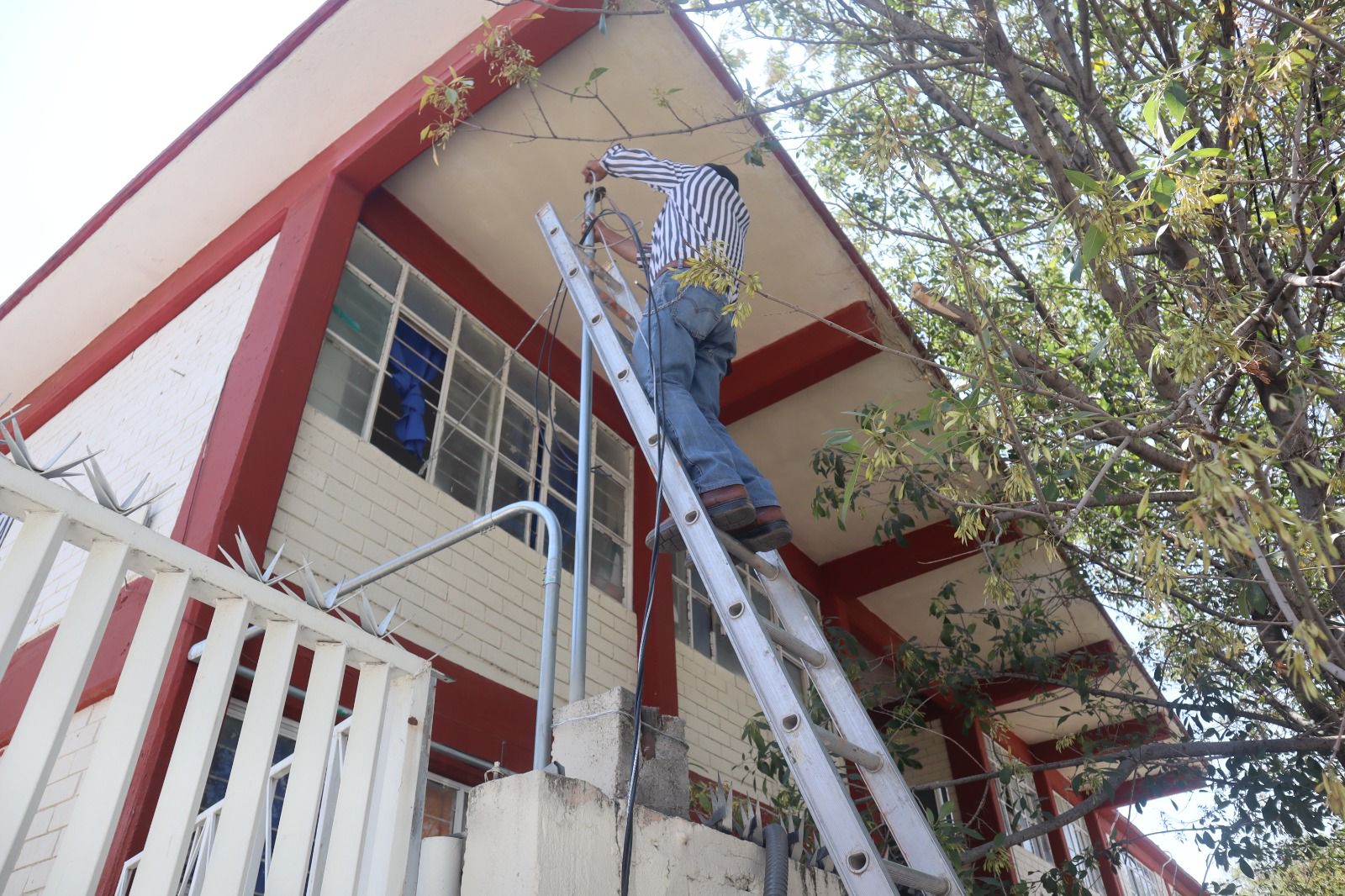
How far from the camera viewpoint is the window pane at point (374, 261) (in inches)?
226

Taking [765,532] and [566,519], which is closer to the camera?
[765,532]

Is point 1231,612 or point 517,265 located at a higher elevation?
point 517,265

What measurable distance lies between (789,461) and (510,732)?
3.91 m

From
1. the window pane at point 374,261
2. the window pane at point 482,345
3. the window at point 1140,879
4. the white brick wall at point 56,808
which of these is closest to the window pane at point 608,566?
the window pane at point 482,345

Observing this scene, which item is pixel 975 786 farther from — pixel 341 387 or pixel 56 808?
pixel 56 808

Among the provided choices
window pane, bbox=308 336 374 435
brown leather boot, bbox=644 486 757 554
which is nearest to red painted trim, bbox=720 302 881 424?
window pane, bbox=308 336 374 435

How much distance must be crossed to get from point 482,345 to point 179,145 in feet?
6.79

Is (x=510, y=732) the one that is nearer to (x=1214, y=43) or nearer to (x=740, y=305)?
(x=740, y=305)

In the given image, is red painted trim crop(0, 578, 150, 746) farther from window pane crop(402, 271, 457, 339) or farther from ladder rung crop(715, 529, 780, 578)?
window pane crop(402, 271, 457, 339)

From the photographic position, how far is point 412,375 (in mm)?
5727

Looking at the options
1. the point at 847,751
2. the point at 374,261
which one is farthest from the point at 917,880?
the point at 374,261

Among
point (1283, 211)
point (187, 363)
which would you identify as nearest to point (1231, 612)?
point (1283, 211)

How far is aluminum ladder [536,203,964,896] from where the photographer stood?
2225 mm

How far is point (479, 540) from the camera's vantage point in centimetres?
554
